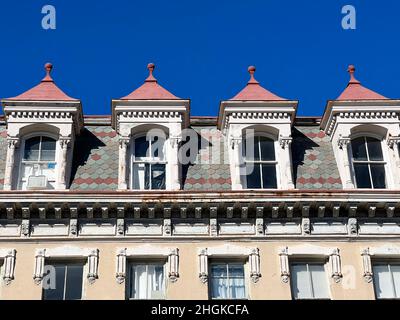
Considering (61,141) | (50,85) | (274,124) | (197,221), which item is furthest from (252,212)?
(50,85)

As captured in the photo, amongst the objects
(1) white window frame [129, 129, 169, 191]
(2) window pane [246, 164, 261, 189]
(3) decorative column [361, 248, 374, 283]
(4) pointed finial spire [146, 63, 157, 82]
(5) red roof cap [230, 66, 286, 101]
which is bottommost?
(3) decorative column [361, 248, 374, 283]

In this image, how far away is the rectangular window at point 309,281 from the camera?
2220cm

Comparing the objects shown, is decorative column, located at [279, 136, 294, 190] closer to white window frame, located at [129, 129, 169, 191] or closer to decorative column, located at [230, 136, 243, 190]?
decorative column, located at [230, 136, 243, 190]

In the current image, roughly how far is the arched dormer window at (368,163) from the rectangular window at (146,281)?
21.2 ft

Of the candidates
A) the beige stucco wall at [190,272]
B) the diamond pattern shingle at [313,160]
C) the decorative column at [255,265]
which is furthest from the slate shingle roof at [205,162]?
the decorative column at [255,265]

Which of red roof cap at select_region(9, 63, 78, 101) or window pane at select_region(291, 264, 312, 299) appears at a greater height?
red roof cap at select_region(9, 63, 78, 101)

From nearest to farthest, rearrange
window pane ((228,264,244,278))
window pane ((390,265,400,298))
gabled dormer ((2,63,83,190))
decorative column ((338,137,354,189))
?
window pane ((390,265,400,298)), window pane ((228,264,244,278)), decorative column ((338,137,354,189)), gabled dormer ((2,63,83,190))

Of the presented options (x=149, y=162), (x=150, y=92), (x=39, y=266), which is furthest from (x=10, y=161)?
(x=150, y=92)

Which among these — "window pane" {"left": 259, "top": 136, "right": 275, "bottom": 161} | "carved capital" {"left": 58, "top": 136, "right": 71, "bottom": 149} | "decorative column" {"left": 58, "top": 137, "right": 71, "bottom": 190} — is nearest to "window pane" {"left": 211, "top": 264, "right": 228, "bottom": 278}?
"window pane" {"left": 259, "top": 136, "right": 275, "bottom": 161}

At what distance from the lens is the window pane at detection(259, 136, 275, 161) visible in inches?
975

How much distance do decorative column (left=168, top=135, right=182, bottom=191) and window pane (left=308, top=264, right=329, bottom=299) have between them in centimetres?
443

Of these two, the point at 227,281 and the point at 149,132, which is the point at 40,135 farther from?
the point at 227,281

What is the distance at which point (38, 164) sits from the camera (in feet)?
79.4

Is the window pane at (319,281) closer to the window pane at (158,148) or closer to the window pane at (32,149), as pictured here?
the window pane at (158,148)
